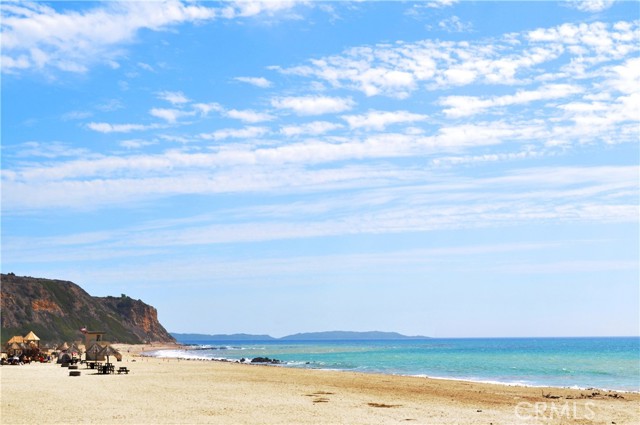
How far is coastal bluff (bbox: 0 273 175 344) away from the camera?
132 meters

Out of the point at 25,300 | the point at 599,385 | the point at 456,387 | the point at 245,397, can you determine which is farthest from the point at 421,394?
the point at 25,300

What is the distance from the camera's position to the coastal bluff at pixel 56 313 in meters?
132

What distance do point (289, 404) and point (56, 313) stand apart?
13045cm

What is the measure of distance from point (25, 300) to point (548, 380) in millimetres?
121491

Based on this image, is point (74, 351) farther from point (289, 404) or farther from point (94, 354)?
point (289, 404)

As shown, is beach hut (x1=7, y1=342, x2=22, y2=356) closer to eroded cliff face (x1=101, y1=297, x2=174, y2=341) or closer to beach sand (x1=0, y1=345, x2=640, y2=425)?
beach sand (x1=0, y1=345, x2=640, y2=425)

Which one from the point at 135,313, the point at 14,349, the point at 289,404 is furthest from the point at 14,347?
the point at 135,313

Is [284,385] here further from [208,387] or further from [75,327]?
[75,327]

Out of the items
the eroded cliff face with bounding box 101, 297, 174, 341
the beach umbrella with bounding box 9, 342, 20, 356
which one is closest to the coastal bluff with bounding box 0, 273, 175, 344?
the eroded cliff face with bounding box 101, 297, 174, 341

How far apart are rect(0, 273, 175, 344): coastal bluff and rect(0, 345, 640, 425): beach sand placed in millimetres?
96820

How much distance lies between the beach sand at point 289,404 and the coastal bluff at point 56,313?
9682 centimetres

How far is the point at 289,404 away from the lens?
27.3 metres

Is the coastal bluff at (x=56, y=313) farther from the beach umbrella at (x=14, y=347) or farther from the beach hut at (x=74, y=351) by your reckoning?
the beach umbrella at (x=14, y=347)

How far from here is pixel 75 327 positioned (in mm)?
145250
